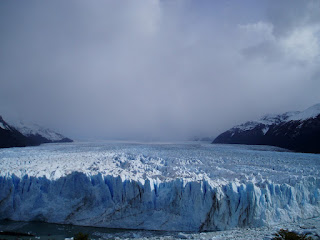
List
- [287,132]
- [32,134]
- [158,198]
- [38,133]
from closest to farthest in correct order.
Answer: [158,198] < [287,132] < [32,134] < [38,133]

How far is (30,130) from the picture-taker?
6238cm

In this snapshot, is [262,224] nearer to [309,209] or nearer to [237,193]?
[237,193]

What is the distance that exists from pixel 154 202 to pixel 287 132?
37.9 meters

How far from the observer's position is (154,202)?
11.0m

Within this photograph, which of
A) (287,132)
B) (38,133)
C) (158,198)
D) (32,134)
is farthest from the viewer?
(38,133)

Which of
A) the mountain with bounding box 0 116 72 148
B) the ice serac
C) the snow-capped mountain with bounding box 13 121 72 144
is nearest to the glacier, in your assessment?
the ice serac

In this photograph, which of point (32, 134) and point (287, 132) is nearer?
point (287, 132)

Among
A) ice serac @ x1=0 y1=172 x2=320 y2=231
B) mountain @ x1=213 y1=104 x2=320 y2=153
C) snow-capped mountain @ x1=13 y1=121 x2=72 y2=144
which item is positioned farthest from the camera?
snow-capped mountain @ x1=13 y1=121 x2=72 y2=144

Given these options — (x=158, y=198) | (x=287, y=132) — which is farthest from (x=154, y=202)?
(x=287, y=132)

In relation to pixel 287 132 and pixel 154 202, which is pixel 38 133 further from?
pixel 287 132

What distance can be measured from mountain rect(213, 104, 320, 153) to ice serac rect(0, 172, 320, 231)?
86.0ft

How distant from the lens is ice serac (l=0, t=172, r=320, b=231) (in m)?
10.3

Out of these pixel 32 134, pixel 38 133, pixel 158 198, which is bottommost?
pixel 158 198

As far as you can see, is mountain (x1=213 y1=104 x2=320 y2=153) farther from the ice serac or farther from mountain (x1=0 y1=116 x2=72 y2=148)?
mountain (x1=0 y1=116 x2=72 y2=148)
